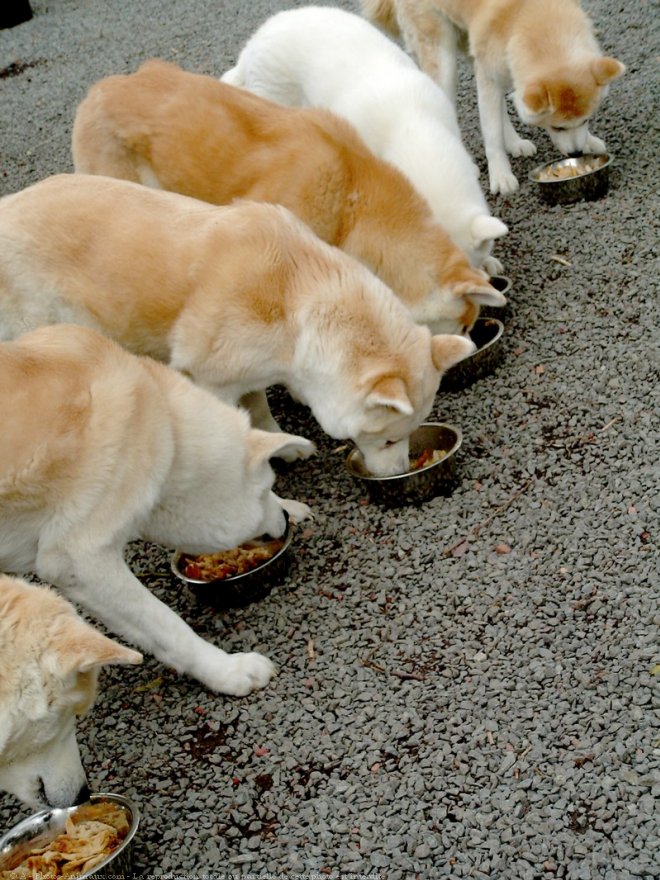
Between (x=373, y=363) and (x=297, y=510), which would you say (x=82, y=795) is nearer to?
(x=297, y=510)

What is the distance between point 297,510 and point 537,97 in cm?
329

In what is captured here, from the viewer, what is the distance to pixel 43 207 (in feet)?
15.0

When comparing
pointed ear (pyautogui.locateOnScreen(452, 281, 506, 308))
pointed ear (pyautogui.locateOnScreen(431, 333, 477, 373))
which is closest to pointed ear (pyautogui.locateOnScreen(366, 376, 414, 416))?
pointed ear (pyautogui.locateOnScreen(431, 333, 477, 373))

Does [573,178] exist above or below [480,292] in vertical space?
below

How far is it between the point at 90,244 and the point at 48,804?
243 centimetres

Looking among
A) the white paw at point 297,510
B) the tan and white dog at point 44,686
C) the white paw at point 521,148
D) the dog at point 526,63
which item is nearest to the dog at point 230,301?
the white paw at point 297,510

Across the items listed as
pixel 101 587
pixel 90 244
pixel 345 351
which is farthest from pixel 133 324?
pixel 101 587

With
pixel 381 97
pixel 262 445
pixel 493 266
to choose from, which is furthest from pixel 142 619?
pixel 381 97

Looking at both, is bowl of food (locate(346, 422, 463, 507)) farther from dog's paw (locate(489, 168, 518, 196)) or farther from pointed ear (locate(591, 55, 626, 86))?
pointed ear (locate(591, 55, 626, 86))

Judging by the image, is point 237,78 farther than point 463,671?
Yes

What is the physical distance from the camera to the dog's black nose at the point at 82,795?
10.4 ft

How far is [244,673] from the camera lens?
144 inches

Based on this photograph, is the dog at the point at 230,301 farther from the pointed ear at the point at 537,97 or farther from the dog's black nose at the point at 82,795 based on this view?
the pointed ear at the point at 537,97

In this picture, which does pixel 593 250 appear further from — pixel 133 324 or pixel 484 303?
pixel 133 324
